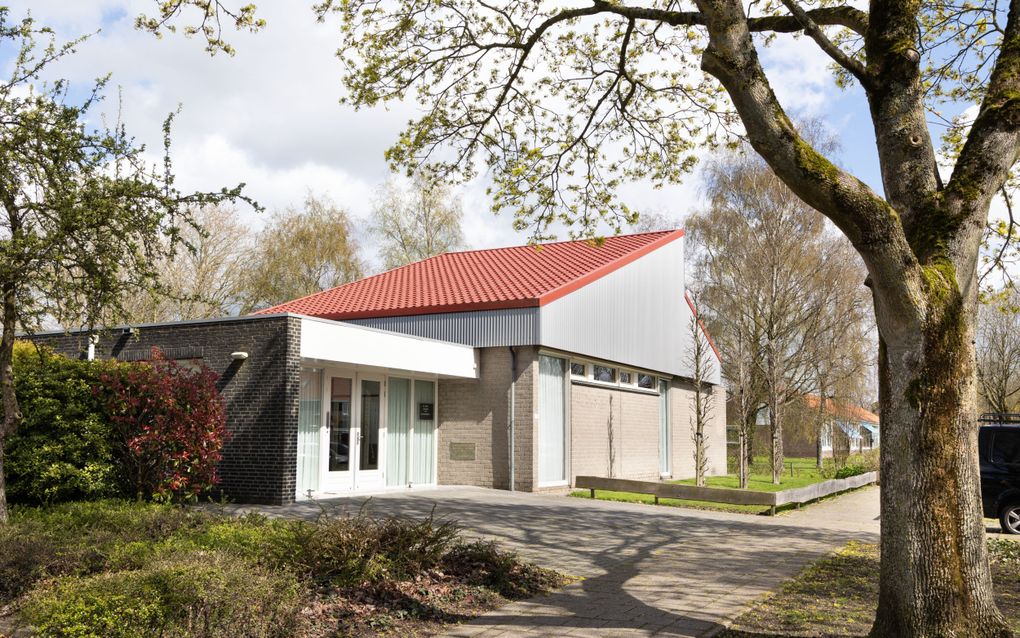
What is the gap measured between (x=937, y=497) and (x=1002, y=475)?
33.9 feet

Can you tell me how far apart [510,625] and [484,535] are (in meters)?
4.94

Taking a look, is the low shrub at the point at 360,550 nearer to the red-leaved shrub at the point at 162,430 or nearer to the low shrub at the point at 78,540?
the low shrub at the point at 78,540

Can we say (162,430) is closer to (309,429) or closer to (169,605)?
(309,429)

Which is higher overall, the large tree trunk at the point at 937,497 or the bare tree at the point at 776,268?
the bare tree at the point at 776,268

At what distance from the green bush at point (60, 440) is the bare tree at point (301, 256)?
70.0 feet

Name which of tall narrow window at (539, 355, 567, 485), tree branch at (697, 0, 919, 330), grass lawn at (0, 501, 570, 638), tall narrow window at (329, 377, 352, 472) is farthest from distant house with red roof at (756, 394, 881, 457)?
tree branch at (697, 0, 919, 330)

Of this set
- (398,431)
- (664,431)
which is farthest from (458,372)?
(664,431)

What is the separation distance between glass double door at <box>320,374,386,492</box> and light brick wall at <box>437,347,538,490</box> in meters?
2.05

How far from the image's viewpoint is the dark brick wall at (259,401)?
14.4m

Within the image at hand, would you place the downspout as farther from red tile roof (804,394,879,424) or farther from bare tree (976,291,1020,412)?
bare tree (976,291,1020,412)

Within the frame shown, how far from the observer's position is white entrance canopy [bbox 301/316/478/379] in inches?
591

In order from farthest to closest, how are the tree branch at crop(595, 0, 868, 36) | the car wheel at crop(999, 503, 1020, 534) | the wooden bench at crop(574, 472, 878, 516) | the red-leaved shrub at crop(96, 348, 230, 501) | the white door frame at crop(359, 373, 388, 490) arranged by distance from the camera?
the white door frame at crop(359, 373, 388, 490) < the wooden bench at crop(574, 472, 878, 516) < the car wheel at crop(999, 503, 1020, 534) < the red-leaved shrub at crop(96, 348, 230, 501) < the tree branch at crop(595, 0, 868, 36)

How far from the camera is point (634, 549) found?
10.8 metres

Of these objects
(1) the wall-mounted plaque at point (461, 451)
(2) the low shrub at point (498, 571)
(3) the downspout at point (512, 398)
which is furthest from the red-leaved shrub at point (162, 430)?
(3) the downspout at point (512, 398)
